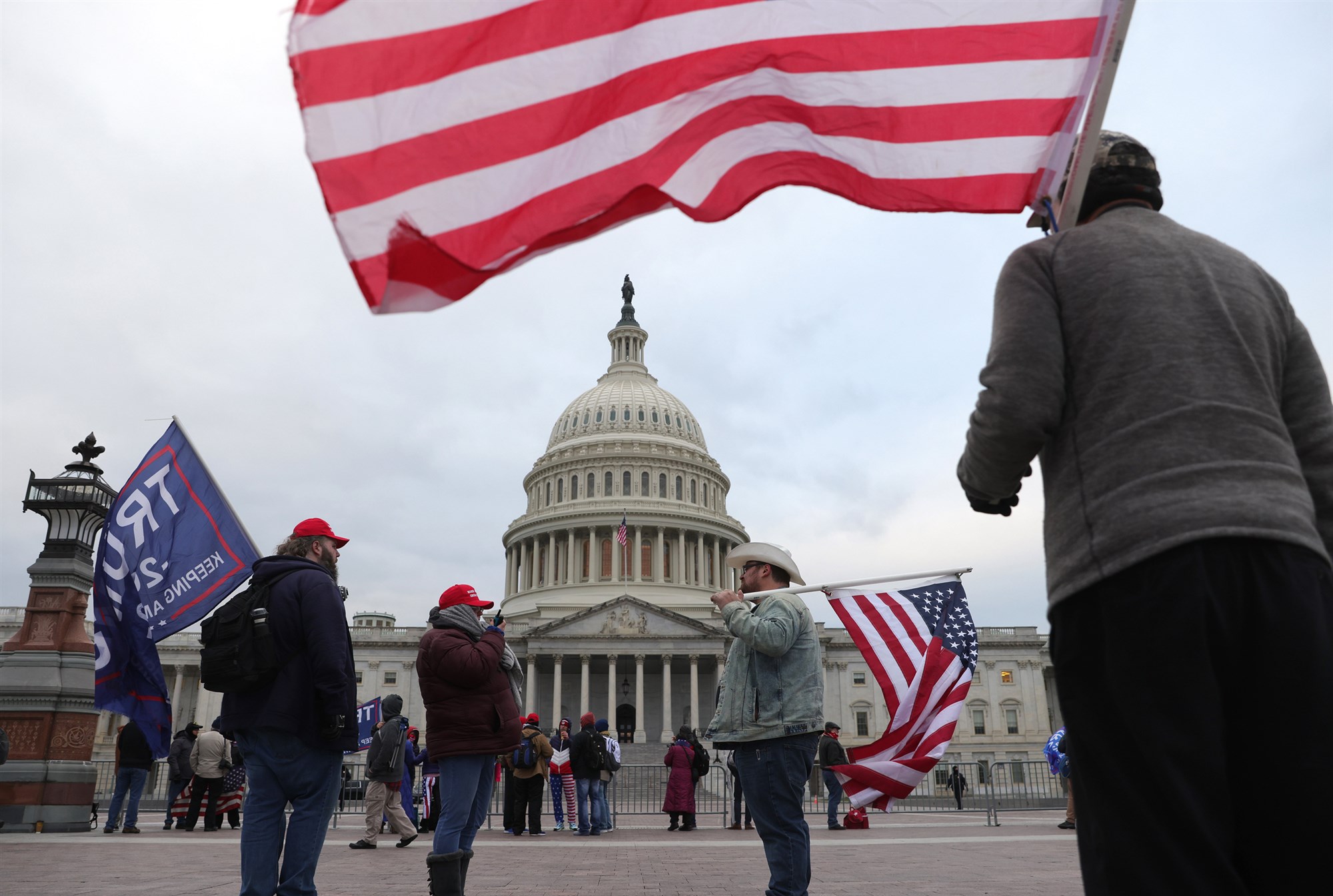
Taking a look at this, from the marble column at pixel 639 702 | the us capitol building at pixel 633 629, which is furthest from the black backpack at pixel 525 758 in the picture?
the marble column at pixel 639 702

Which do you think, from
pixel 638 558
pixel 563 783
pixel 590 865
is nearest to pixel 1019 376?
pixel 590 865

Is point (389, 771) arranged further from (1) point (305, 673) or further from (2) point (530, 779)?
(1) point (305, 673)

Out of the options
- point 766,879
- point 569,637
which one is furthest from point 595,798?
point 569,637

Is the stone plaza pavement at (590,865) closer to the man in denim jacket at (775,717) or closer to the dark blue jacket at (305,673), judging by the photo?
the man in denim jacket at (775,717)

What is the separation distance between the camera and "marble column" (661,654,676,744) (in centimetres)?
6630

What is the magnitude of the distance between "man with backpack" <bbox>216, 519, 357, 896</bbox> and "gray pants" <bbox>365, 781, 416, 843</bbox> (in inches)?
347

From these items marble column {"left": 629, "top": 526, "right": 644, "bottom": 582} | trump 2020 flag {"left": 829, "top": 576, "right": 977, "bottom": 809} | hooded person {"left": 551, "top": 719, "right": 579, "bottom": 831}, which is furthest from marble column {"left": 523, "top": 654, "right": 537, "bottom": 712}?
trump 2020 flag {"left": 829, "top": 576, "right": 977, "bottom": 809}

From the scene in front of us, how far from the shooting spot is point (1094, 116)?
3195 mm

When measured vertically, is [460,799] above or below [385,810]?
above

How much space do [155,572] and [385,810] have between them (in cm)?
754

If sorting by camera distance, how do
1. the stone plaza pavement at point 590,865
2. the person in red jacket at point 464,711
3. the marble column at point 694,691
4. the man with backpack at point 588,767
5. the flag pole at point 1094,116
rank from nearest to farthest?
the flag pole at point 1094,116
the person in red jacket at point 464,711
the stone plaza pavement at point 590,865
the man with backpack at point 588,767
the marble column at point 694,691

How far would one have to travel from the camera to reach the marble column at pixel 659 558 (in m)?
80.7

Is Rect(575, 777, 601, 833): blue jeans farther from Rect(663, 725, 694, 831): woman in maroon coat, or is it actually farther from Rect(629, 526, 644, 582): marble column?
Rect(629, 526, 644, 582): marble column

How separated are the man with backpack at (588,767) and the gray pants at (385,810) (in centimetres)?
389
